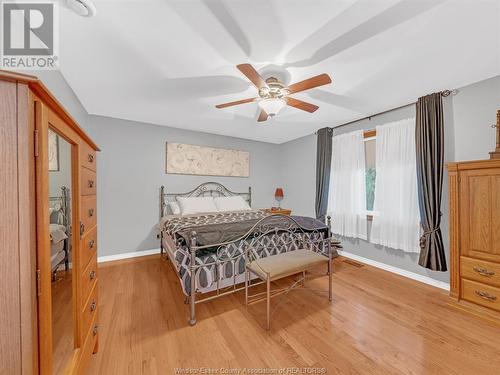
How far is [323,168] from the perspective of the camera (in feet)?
13.4

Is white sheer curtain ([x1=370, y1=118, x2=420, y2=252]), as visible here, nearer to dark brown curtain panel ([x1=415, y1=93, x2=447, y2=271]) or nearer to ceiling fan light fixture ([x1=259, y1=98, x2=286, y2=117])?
dark brown curtain panel ([x1=415, y1=93, x2=447, y2=271])

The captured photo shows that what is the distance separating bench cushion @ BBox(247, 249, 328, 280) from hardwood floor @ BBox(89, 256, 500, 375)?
48 centimetres

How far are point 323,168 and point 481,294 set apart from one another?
2.63 metres

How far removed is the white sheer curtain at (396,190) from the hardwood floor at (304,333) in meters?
0.69

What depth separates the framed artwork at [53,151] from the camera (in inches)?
30.9

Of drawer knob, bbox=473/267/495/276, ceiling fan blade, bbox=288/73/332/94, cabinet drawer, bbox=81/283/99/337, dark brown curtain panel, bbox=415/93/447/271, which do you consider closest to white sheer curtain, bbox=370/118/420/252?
dark brown curtain panel, bbox=415/93/447/271

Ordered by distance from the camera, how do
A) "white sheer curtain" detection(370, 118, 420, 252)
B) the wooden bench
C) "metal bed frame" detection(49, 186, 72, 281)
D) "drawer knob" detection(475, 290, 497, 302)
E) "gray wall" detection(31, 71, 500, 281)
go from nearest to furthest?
1. "metal bed frame" detection(49, 186, 72, 281)
2. the wooden bench
3. "drawer knob" detection(475, 290, 497, 302)
4. "gray wall" detection(31, 71, 500, 281)
5. "white sheer curtain" detection(370, 118, 420, 252)

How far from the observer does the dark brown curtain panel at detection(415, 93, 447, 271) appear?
8.33 feet

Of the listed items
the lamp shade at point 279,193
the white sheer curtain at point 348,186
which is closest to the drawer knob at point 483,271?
the white sheer curtain at point 348,186

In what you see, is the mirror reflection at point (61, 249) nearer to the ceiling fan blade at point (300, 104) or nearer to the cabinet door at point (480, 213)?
the ceiling fan blade at point (300, 104)

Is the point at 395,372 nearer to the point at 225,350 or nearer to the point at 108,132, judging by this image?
the point at 225,350

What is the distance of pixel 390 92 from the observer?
8.45ft

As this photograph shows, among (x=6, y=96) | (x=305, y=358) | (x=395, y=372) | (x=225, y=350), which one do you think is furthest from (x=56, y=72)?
(x=395, y=372)

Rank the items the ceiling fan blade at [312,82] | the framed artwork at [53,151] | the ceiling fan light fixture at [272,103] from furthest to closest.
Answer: the ceiling fan light fixture at [272,103], the ceiling fan blade at [312,82], the framed artwork at [53,151]
